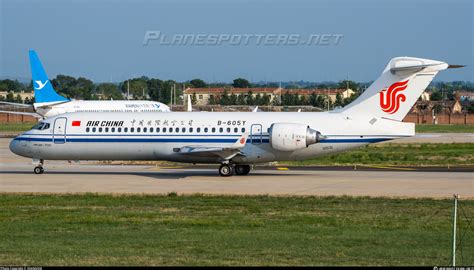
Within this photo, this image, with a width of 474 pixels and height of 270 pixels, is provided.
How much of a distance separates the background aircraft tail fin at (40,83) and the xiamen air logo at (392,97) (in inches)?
1830

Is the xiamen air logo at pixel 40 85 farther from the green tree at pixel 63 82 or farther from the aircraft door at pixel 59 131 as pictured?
the green tree at pixel 63 82

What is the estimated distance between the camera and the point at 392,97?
34625mm

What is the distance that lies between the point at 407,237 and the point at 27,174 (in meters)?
22.6

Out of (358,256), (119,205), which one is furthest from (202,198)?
(358,256)

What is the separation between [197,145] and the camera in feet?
119

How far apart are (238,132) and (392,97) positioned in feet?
21.0

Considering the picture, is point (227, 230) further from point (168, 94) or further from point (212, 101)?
point (168, 94)

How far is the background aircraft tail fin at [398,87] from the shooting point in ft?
112

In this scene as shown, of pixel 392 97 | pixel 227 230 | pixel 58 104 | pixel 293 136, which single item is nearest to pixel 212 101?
pixel 58 104

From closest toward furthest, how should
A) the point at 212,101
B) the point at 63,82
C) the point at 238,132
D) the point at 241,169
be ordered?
1. the point at 238,132
2. the point at 241,169
3. the point at 212,101
4. the point at 63,82

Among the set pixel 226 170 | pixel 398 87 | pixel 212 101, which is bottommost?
pixel 226 170

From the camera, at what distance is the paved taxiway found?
98.6 feet

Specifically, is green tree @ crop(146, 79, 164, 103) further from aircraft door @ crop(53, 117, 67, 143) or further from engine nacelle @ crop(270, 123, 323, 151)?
engine nacelle @ crop(270, 123, 323, 151)

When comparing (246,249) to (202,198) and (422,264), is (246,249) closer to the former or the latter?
(422,264)
